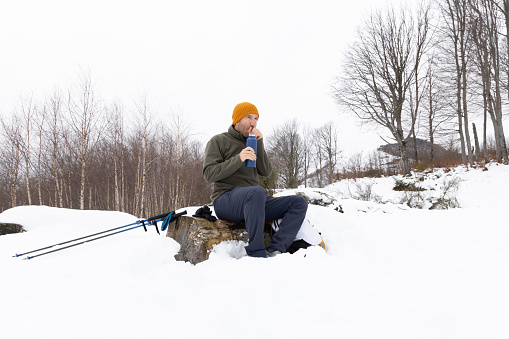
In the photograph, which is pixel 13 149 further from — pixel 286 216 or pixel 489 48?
pixel 489 48

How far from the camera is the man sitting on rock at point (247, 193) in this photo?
85.3 inches

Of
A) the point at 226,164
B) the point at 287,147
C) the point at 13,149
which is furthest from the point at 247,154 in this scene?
the point at 287,147

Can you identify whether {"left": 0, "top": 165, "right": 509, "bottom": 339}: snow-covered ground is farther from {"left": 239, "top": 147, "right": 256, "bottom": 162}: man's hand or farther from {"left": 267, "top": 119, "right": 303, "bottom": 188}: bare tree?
{"left": 267, "top": 119, "right": 303, "bottom": 188}: bare tree

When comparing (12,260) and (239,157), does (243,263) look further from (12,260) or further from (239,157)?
(12,260)

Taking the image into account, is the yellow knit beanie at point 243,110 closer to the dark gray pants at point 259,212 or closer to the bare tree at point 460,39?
the dark gray pants at point 259,212

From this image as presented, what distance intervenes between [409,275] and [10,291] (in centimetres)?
279

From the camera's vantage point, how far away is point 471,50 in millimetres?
12422

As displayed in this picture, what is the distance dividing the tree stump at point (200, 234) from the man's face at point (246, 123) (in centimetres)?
104

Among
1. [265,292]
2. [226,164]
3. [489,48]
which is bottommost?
[265,292]

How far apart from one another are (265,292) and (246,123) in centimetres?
180

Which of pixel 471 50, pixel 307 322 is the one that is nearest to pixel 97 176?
pixel 307 322

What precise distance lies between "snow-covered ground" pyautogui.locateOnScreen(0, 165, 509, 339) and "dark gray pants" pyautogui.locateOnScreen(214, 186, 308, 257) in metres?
0.28

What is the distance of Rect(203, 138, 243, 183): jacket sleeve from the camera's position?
7.66ft

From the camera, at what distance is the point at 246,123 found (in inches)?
107
